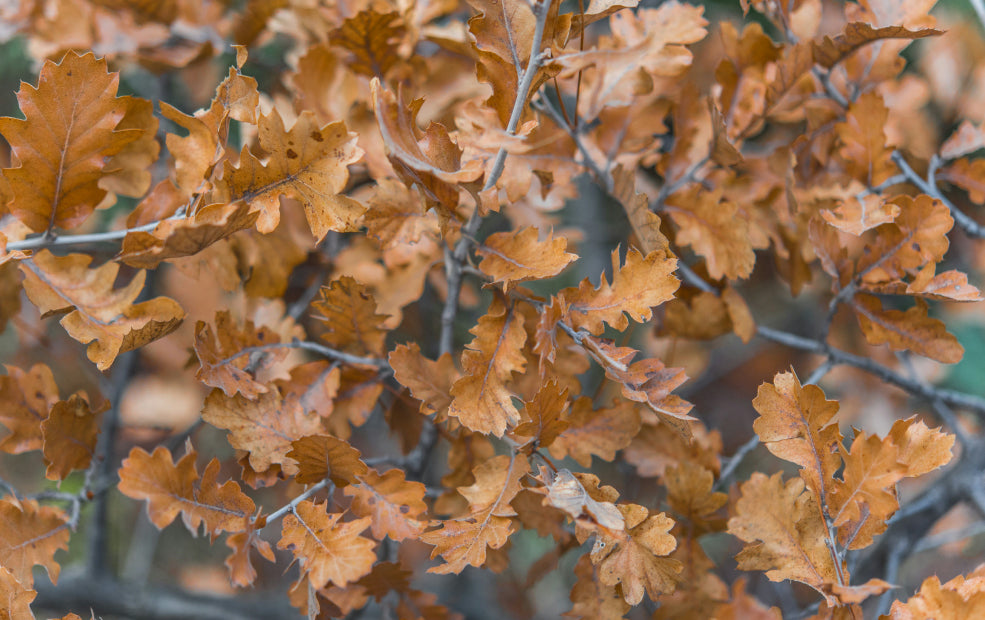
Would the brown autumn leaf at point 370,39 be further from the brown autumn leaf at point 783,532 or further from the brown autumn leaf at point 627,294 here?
the brown autumn leaf at point 783,532

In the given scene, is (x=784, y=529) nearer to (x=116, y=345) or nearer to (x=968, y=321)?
(x=116, y=345)

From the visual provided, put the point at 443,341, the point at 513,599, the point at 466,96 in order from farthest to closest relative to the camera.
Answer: the point at 513,599 < the point at 466,96 < the point at 443,341

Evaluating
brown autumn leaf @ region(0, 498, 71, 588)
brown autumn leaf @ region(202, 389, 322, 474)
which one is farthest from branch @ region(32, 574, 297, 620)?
brown autumn leaf @ region(202, 389, 322, 474)

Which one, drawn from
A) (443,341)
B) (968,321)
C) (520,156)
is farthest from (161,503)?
(968,321)

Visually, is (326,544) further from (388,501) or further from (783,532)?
(783,532)

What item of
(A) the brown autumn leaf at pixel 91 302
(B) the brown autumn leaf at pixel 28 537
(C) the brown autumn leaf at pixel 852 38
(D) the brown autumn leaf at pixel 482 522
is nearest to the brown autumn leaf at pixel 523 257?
(D) the brown autumn leaf at pixel 482 522

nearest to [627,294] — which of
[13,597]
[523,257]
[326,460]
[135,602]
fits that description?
[523,257]

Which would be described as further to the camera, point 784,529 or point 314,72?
point 314,72
